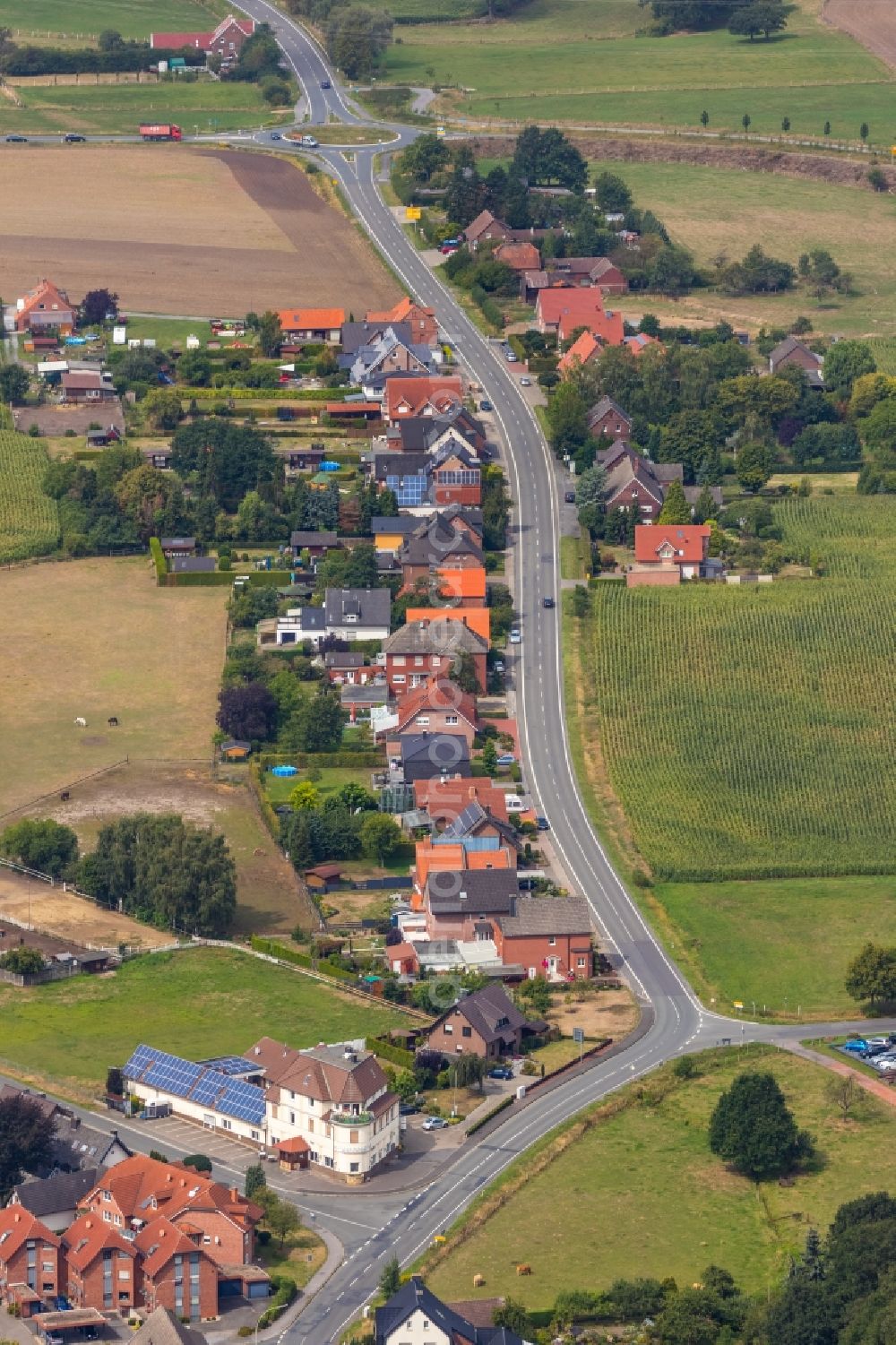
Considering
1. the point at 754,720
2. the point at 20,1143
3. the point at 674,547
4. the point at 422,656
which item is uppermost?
the point at 674,547

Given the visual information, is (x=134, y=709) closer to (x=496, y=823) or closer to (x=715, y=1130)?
(x=496, y=823)

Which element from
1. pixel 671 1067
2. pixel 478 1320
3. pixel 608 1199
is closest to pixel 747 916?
pixel 671 1067

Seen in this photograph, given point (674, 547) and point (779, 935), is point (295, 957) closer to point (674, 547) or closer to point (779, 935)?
point (779, 935)

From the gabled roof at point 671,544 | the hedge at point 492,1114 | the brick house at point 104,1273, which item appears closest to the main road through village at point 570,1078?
the hedge at point 492,1114

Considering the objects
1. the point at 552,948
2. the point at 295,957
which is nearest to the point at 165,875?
the point at 295,957

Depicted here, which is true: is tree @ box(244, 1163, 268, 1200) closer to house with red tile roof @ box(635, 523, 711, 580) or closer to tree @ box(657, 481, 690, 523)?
house with red tile roof @ box(635, 523, 711, 580)
